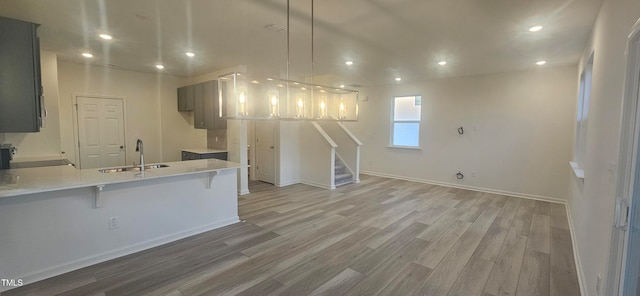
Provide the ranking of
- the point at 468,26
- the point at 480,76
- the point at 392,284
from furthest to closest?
1. the point at 480,76
2. the point at 468,26
3. the point at 392,284

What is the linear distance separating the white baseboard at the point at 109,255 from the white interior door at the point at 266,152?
2.75m

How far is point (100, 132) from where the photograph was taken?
557cm

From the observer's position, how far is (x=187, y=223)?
11.4ft

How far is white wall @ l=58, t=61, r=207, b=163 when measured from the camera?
5176mm

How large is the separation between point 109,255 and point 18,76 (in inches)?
83.3

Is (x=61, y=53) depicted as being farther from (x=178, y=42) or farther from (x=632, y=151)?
(x=632, y=151)

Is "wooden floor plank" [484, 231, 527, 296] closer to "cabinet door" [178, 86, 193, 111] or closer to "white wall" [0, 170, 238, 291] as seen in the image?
"white wall" [0, 170, 238, 291]

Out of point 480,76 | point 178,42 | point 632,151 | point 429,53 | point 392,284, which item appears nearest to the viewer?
point 632,151

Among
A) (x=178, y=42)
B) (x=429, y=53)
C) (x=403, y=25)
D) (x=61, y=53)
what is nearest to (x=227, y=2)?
(x=178, y=42)

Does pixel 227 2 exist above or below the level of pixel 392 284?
above

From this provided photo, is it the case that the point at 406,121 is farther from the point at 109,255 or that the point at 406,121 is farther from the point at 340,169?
the point at 109,255

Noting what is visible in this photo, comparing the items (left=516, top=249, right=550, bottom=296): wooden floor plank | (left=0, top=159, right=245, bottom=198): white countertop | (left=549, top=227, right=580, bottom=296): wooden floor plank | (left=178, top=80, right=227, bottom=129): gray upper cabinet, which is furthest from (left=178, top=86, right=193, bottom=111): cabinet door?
(left=549, top=227, right=580, bottom=296): wooden floor plank

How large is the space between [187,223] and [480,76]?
6021mm

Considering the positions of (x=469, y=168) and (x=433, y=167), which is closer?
(x=469, y=168)
